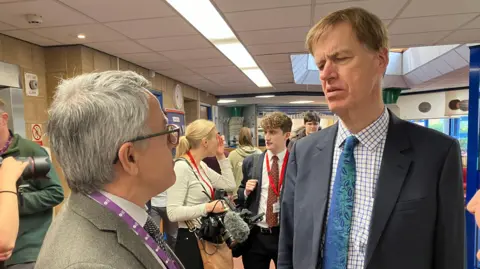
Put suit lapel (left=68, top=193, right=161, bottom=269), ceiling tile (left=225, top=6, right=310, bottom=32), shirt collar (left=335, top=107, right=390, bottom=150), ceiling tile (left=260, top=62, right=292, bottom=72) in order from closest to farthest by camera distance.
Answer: suit lapel (left=68, top=193, right=161, bottom=269) → shirt collar (left=335, top=107, right=390, bottom=150) → ceiling tile (left=225, top=6, right=310, bottom=32) → ceiling tile (left=260, top=62, right=292, bottom=72)

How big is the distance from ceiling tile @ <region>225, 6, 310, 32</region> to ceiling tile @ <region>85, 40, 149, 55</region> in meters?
1.41

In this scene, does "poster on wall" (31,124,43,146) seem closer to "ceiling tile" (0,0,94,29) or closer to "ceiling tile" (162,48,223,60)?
"ceiling tile" (0,0,94,29)

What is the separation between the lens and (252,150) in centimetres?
382

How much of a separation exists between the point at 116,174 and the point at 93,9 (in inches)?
94.9

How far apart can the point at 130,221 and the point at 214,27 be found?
2950mm

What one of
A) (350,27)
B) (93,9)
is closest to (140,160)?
(350,27)

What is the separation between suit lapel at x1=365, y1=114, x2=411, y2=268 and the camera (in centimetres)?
100

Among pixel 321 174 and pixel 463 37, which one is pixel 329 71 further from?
pixel 463 37

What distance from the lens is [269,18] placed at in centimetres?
309

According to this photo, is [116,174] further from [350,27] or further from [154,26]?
[154,26]

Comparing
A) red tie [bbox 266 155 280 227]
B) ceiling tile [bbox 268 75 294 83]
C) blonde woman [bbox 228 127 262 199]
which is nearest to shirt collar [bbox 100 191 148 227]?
red tie [bbox 266 155 280 227]

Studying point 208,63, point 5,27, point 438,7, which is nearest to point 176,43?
point 208,63

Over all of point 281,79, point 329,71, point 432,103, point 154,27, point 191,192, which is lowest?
point 191,192

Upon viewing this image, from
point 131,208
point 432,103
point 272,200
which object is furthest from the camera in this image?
point 432,103
